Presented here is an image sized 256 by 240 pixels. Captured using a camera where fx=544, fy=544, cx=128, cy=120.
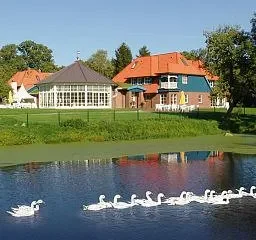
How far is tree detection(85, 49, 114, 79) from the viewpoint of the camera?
4333 inches

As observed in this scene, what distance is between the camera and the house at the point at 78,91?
67500 mm

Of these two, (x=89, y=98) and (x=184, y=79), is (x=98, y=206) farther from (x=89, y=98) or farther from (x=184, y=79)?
A: (x=184, y=79)

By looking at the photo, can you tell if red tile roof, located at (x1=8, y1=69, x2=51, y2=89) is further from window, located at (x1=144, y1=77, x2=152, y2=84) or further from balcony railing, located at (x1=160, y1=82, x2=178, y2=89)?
balcony railing, located at (x1=160, y1=82, x2=178, y2=89)

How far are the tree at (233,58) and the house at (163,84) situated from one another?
768 inches

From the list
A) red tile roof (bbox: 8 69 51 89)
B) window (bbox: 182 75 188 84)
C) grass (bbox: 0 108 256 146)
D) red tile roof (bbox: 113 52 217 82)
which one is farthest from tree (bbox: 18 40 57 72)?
grass (bbox: 0 108 256 146)

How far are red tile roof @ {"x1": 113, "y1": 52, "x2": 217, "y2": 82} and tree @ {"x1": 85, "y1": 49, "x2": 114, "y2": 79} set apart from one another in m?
27.8

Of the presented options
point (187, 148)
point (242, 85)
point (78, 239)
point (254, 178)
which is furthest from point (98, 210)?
point (242, 85)

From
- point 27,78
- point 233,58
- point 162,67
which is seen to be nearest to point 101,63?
point 27,78

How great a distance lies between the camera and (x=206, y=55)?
169 ft

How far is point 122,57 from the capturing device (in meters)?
105

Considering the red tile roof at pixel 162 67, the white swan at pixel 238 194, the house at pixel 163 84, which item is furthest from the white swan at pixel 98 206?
the red tile roof at pixel 162 67

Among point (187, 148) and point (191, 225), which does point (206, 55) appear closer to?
point (187, 148)

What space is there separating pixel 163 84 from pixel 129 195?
5239 centimetres

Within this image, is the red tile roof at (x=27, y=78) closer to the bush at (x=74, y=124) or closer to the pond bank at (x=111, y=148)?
the bush at (x=74, y=124)
